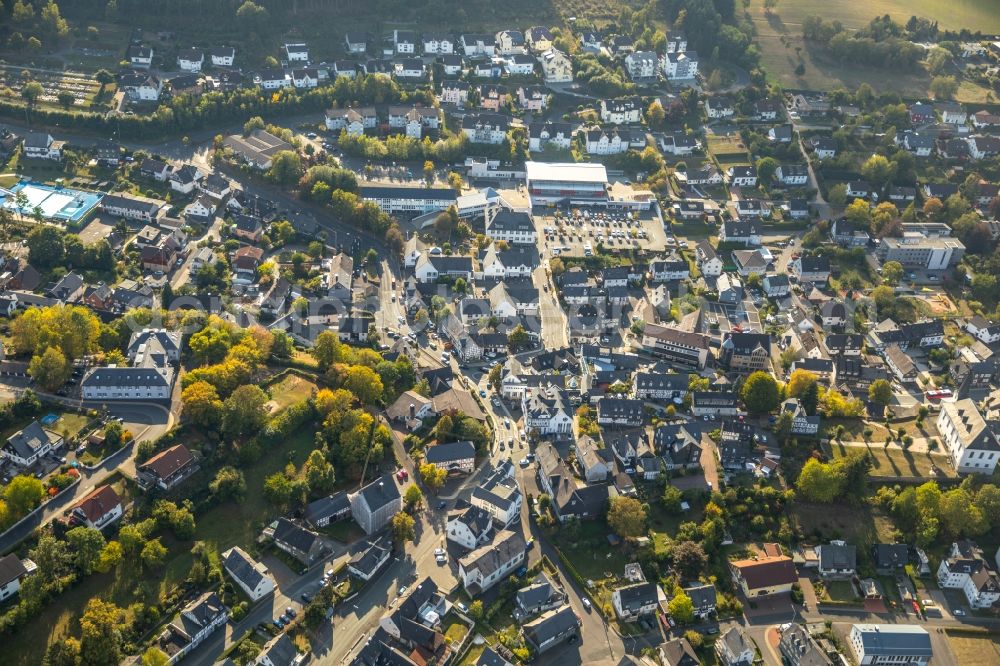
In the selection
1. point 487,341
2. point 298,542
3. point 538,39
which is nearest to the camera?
point 298,542

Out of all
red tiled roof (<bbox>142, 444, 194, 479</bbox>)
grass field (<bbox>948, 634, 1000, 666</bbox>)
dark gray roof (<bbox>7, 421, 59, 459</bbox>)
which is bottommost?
grass field (<bbox>948, 634, 1000, 666</bbox>)

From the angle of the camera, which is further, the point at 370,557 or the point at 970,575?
the point at 970,575

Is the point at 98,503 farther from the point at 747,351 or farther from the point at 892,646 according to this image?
the point at 747,351

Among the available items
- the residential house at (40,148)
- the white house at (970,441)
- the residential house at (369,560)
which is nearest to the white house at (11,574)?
the residential house at (369,560)

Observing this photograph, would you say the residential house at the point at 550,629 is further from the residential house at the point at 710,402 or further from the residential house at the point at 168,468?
the residential house at the point at 168,468

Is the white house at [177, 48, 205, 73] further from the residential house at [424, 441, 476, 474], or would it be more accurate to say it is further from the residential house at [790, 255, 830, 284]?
the residential house at [790, 255, 830, 284]

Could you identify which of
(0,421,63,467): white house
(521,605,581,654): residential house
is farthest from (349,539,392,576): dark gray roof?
(0,421,63,467): white house

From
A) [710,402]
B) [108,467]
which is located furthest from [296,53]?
[710,402]
